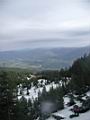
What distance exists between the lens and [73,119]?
54406 mm

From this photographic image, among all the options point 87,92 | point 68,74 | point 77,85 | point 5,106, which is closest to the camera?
point 5,106

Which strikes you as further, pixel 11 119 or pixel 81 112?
pixel 81 112

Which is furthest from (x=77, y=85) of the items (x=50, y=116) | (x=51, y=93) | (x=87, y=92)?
(x=50, y=116)

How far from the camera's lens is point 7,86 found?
31.5 m

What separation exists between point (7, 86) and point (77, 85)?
53.4 m

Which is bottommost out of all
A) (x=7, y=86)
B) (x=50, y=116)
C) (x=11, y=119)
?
(x=50, y=116)

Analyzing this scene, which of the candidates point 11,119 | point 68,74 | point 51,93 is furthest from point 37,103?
point 68,74

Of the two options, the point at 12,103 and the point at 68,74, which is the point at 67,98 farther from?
the point at 68,74

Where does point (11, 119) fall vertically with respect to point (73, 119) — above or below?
above

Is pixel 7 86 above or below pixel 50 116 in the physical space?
above

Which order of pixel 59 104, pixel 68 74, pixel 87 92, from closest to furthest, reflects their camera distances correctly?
pixel 59 104
pixel 87 92
pixel 68 74

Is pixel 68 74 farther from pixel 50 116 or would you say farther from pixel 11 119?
pixel 11 119

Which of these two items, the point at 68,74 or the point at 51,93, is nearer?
the point at 51,93

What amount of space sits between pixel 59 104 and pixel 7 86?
37.0 meters
